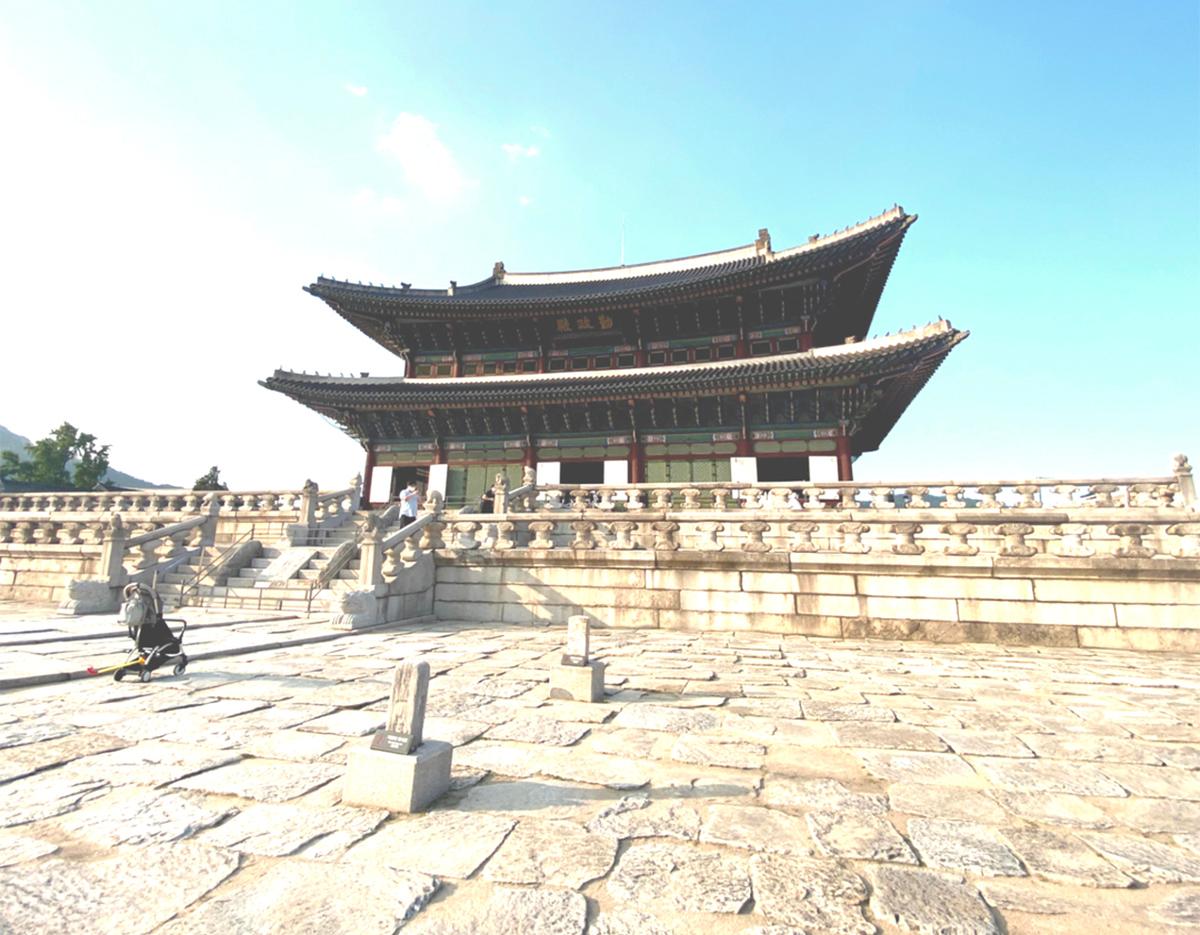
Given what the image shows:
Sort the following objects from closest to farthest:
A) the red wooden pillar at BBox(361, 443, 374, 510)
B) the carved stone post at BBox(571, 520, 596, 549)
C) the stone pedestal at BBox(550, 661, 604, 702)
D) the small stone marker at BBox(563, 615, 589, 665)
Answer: the stone pedestal at BBox(550, 661, 604, 702)
the small stone marker at BBox(563, 615, 589, 665)
the carved stone post at BBox(571, 520, 596, 549)
the red wooden pillar at BBox(361, 443, 374, 510)

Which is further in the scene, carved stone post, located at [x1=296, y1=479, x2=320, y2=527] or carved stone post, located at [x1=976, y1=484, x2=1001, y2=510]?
carved stone post, located at [x1=296, y1=479, x2=320, y2=527]

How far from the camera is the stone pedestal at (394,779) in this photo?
8.48ft

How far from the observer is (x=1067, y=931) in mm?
1808

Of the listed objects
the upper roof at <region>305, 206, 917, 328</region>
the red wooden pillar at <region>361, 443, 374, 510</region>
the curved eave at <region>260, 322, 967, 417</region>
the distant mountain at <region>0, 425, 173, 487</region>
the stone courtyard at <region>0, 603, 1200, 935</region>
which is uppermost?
the distant mountain at <region>0, 425, 173, 487</region>

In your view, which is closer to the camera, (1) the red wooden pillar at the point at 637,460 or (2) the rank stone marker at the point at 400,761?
(2) the rank stone marker at the point at 400,761

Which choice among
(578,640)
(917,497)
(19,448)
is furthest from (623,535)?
(19,448)

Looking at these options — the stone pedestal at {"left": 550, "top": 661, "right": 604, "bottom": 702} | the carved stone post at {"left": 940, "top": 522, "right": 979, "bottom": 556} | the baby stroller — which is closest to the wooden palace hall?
the carved stone post at {"left": 940, "top": 522, "right": 979, "bottom": 556}

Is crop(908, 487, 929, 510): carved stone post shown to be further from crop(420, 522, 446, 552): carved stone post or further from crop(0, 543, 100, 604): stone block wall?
crop(0, 543, 100, 604): stone block wall

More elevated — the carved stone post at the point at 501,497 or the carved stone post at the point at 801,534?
the carved stone post at the point at 501,497

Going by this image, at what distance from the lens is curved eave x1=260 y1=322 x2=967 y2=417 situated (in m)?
14.7

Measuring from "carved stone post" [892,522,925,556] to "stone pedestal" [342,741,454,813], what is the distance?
28.7 ft

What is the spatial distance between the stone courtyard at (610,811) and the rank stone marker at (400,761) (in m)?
0.08

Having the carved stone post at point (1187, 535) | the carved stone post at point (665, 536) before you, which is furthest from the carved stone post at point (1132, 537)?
the carved stone post at point (665, 536)

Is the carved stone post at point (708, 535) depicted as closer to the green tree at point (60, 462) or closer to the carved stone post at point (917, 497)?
the carved stone post at point (917, 497)
